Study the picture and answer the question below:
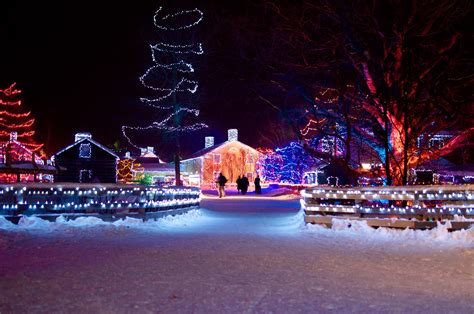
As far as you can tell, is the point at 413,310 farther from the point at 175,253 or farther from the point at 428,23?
the point at 428,23

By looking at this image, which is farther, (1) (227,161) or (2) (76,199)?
(1) (227,161)

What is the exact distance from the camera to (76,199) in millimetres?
15953

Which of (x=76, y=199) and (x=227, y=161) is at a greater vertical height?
(x=227, y=161)

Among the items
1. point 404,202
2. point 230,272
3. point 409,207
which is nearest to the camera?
point 230,272

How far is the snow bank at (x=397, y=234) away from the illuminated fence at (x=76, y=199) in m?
5.39

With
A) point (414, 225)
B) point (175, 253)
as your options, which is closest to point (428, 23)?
point (414, 225)

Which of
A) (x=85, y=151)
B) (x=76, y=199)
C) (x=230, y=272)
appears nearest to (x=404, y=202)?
(x=230, y=272)

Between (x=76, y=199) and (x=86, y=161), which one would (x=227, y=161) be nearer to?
(x=86, y=161)

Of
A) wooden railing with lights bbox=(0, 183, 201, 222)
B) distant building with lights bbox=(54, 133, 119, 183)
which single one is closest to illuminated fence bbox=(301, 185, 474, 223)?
wooden railing with lights bbox=(0, 183, 201, 222)

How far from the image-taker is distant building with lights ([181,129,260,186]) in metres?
64.4

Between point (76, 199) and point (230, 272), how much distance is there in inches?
356

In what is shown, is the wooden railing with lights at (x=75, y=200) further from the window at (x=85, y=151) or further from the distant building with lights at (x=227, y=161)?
the distant building with lights at (x=227, y=161)

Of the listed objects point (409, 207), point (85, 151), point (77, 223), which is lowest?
point (77, 223)

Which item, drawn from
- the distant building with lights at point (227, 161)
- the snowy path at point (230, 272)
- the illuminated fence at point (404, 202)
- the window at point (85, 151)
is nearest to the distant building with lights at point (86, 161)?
the window at point (85, 151)
